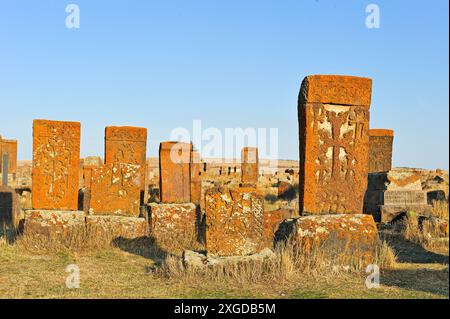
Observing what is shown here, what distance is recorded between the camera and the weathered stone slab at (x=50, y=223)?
27.4 feet

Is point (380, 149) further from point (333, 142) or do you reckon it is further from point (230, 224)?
point (230, 224)

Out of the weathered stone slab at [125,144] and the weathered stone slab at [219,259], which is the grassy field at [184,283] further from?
the weathered stone slab at [125,144]

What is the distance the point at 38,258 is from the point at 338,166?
4.32 meters

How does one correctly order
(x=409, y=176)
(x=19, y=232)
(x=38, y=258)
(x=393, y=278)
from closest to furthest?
(x=393, y=278), (x=38, y=258), (x=19, y=232), (x=409, y=176)

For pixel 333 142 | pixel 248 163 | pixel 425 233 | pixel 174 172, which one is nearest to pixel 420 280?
pixel 333 142

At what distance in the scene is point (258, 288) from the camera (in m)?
5.28

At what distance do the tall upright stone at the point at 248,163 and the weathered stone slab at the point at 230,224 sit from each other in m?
11.1

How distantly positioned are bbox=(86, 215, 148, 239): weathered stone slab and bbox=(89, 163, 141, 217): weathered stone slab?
219 millimetres

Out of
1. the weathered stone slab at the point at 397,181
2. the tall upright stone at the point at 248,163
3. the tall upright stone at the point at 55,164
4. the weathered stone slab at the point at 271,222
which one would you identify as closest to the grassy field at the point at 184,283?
the tall upright stone at the point at 55,164

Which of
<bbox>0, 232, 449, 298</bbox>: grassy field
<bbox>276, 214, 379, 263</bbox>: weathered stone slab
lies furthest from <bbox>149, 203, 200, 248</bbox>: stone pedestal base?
<bbox>276, 214, 379, 263</bbox>: weathered stone slab

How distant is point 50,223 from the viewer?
27.6ft

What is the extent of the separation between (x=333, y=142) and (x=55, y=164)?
15.1 ft
